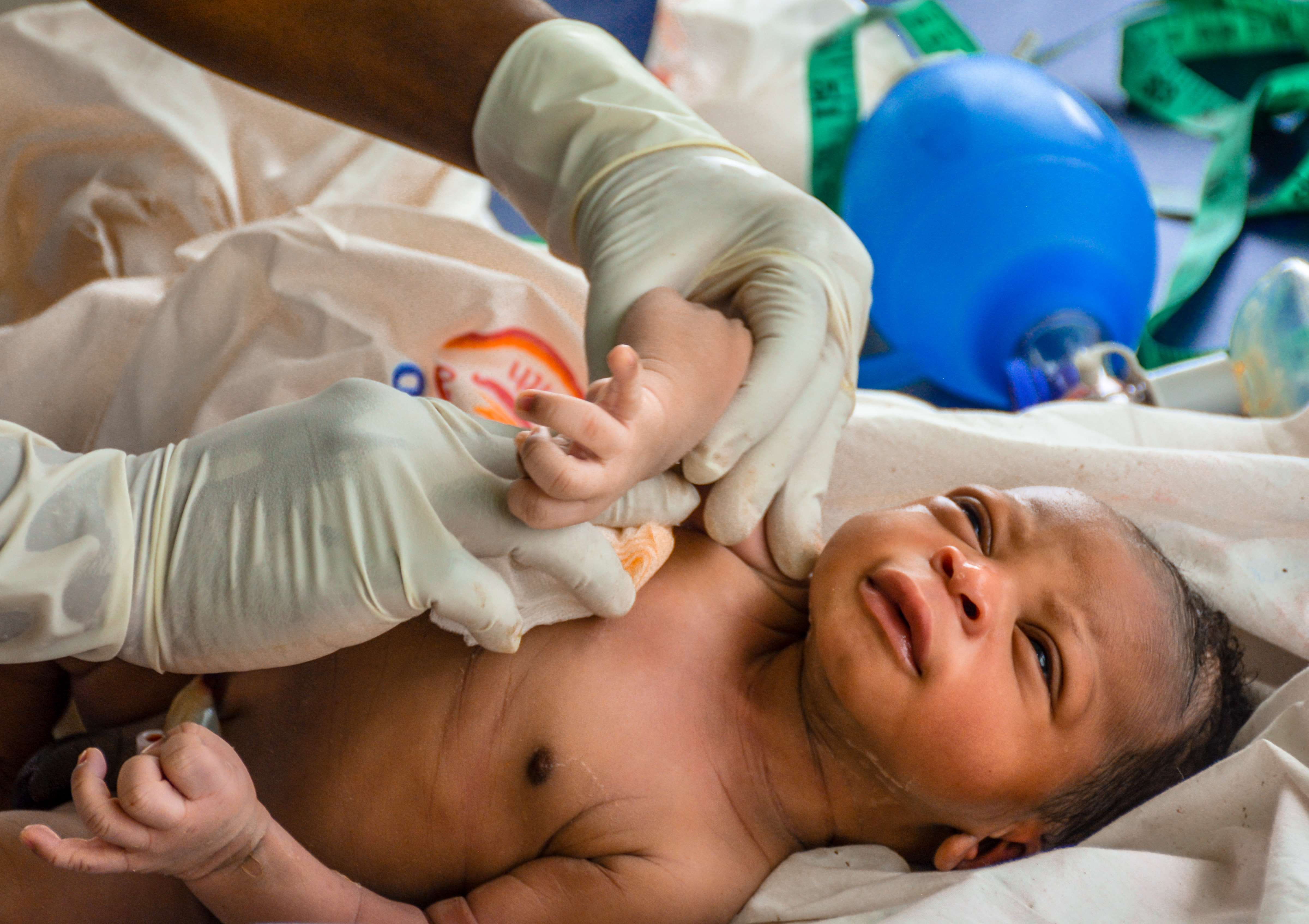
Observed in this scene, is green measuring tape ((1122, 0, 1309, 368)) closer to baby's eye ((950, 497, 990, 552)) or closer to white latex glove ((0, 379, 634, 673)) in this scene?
baby's eye ((950, 497, 990, 552))

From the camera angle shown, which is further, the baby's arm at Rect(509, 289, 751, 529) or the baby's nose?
the baby's nose

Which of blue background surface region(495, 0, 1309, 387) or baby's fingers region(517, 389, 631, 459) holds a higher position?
baby's fingers region(517, 389, 631, 459)

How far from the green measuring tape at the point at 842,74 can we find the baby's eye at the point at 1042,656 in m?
1.35

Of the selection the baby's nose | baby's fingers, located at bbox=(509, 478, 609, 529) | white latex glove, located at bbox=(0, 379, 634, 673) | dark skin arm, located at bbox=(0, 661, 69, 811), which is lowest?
dark skin arm, located at bbox=(0, 661, 69, 811)

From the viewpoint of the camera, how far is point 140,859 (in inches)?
32.3

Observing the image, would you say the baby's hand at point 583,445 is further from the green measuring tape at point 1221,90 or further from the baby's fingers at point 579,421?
the green measuring tape at point 1221,90

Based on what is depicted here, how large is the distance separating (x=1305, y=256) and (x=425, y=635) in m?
2.28

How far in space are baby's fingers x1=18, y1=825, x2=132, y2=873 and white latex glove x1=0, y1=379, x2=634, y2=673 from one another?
0.51 ft

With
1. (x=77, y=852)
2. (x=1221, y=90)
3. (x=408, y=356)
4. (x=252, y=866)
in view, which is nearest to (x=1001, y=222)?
(x=408, y=356)

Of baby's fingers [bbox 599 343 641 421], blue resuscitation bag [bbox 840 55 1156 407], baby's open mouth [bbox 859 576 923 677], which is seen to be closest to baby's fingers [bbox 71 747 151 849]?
baby's fingers [bbox 599 343 641 421]

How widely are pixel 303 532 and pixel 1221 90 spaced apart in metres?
2.89

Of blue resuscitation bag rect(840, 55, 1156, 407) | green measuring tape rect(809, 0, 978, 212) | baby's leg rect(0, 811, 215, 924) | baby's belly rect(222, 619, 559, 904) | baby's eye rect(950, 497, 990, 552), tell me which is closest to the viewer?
baby's leg rect(0, 811, 215, 924)

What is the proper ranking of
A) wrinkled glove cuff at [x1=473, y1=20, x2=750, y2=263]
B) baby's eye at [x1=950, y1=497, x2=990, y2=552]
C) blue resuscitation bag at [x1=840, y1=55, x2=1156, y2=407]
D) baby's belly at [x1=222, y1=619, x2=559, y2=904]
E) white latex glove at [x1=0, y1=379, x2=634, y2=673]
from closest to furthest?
1. white latex glove at [x1=0, y1=379, x2=634, y2=673]
2. baby's belly at [x1=222, y1=619, x2=559, y2=904]
3. baby's eye at [x1=950, y1=497, x2=990, y2=552]
4. wrinkled glove cuff at [x1=473, y1=20, x2=750, y2=263]
5. blue resuscitation bag at [x1=840, y1=55, x2=1156, y2=407]

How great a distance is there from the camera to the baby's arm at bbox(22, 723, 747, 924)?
2.63 feet
